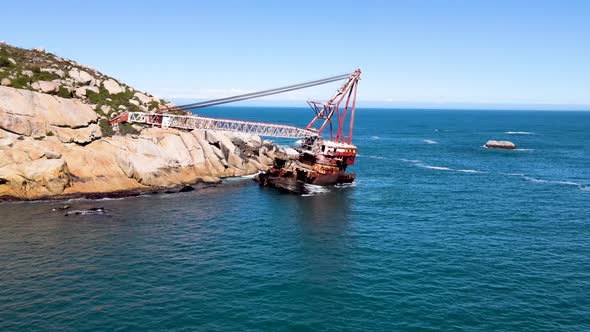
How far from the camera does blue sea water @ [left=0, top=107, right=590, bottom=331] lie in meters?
38.3

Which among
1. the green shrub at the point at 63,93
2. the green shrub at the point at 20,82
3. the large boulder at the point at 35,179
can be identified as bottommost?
the large boulder at the point at 35,179

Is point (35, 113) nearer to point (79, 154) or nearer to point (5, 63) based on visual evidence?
point (79, 154)

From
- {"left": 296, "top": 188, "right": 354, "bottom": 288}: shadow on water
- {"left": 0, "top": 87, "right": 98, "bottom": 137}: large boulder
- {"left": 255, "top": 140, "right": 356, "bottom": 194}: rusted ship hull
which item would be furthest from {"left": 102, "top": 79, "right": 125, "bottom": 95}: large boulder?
{"left": 296, "top": 188, "right": 354, "bottom": 288}: shadow on water

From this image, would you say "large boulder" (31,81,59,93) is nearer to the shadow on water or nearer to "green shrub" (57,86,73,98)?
"green shrub" (57,86,73,98)

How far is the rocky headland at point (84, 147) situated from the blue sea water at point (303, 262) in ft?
18.0

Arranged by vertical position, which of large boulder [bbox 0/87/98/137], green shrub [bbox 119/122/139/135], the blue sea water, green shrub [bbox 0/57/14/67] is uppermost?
green shrub [bbox 0/57/14/67]

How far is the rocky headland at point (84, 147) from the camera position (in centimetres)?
7562

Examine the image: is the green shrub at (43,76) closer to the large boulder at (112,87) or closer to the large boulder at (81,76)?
the large boulder at (81,76)

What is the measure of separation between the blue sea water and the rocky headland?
549 centimetres

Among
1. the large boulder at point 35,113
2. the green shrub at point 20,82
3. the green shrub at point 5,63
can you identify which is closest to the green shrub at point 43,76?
the green shrub at point 20,82

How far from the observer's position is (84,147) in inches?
3324

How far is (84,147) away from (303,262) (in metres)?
54.6

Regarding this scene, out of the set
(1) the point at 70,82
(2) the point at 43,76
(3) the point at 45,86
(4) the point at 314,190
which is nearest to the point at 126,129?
(3) the point at 45,86

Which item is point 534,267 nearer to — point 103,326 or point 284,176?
point 103,326
